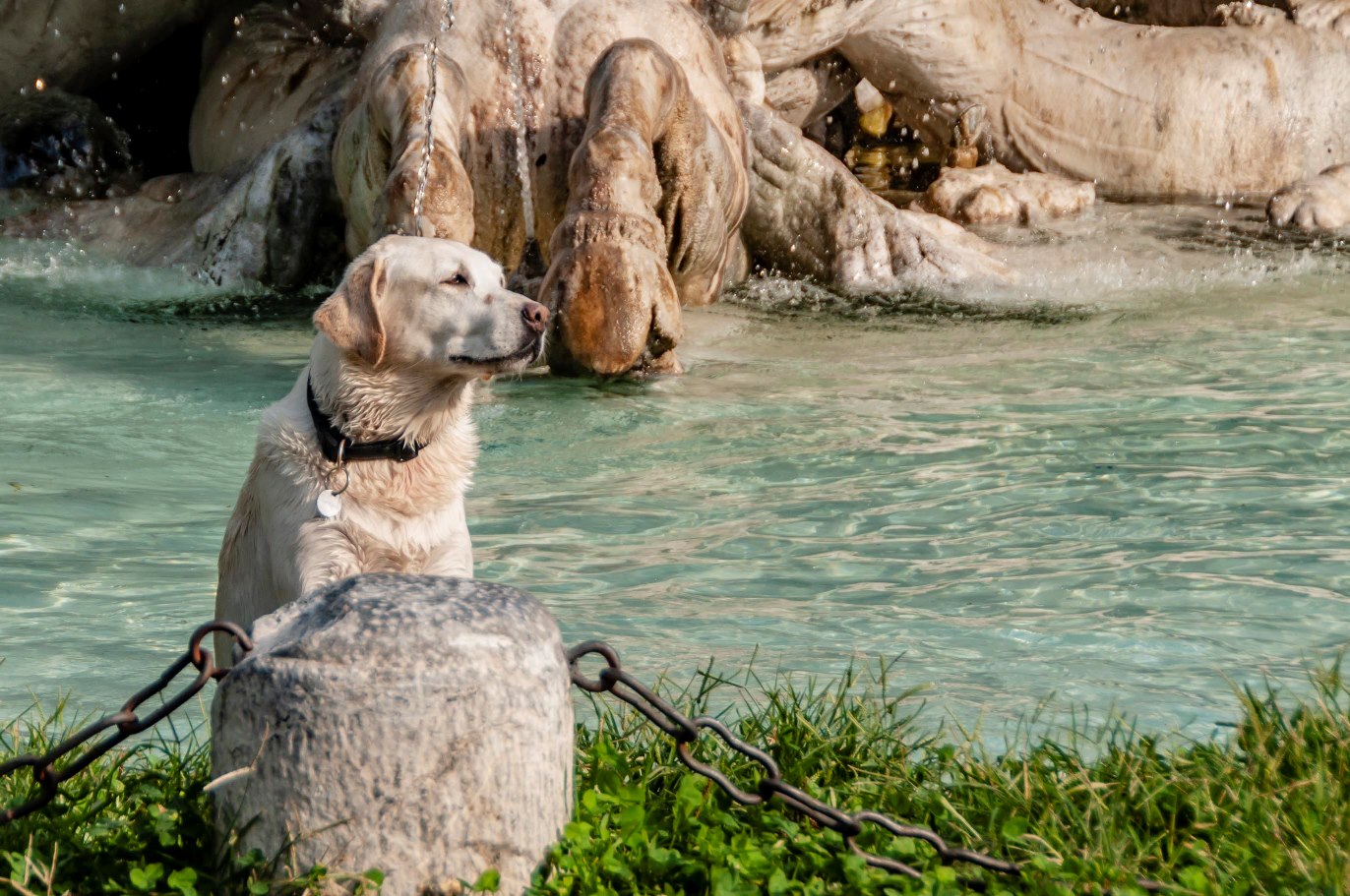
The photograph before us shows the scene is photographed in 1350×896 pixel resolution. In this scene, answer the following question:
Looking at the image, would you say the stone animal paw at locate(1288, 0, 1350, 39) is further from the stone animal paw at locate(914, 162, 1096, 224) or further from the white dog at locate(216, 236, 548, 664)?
the white dog at locate(216, 236, 548, 664)

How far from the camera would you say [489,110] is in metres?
9.16

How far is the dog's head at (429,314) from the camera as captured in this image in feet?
13.5

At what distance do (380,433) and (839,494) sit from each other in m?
2.52

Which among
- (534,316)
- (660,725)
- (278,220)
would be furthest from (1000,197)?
(660,725)

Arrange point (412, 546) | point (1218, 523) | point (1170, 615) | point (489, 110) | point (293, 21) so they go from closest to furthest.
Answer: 1. point (412, 546)
2. point (1170, 615)
3. point (1218, 523)
4. point (489, 110)
5. point (293, 21)

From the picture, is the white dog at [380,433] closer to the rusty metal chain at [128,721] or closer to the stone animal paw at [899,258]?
the rusty metal chain at [128,721]

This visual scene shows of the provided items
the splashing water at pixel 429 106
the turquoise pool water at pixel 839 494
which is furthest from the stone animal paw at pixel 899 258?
the splashing water at pixel 429 106

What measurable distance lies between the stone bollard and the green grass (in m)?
0.08

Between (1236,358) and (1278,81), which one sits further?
(1278,81)

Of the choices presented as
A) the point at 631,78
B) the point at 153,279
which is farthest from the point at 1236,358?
the point at 153,279

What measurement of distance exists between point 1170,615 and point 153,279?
7441 mm

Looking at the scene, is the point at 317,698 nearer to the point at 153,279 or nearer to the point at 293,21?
the point at 153,279

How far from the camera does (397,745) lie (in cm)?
269

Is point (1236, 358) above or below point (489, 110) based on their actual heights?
below
